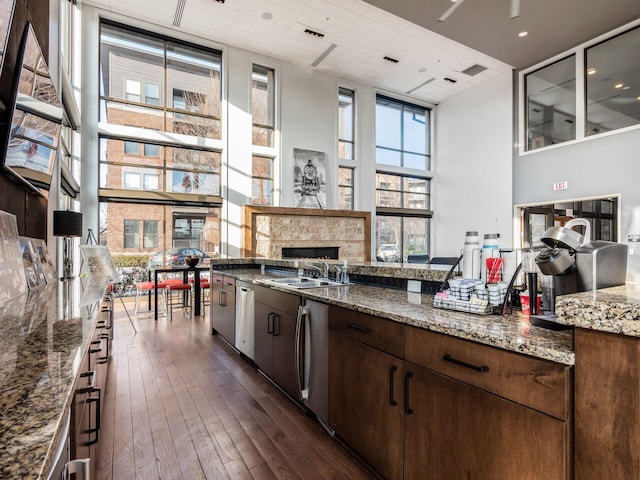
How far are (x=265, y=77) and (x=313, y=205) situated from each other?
3156 millimetres

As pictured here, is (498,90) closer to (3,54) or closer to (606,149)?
(606,149)

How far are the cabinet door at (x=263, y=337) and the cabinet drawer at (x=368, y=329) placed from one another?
0.92 metres

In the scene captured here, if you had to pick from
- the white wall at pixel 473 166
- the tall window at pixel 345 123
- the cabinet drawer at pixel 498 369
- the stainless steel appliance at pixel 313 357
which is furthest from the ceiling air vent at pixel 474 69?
the cabinet drawer at pixel 498 369

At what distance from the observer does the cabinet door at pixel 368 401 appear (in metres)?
1.53

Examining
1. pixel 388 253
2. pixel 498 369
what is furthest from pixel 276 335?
pixel 388 253

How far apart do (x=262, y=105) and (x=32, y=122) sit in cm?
614

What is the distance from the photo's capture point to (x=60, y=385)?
→ 68cm

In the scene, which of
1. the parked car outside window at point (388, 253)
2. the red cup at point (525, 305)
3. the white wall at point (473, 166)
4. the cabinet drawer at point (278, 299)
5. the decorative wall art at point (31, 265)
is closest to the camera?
the red cup at point (525, 305)

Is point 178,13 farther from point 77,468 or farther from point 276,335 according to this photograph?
point 77,468

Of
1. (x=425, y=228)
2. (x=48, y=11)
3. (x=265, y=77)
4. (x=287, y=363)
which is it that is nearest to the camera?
(x=287, y=363)

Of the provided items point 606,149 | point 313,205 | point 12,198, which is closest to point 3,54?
point 12,198

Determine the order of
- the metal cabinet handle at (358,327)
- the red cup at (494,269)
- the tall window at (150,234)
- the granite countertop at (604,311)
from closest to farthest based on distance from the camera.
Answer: the granite countertop at (604,311), the red cup at (494,269), the metal cabinet handle at (358,327), the tall window at (150,234)

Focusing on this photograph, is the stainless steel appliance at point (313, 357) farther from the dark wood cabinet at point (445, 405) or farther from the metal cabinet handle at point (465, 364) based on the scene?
the metal cabinet handle at point (465, 364)

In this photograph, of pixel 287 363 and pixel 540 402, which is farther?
pixel 287 363
